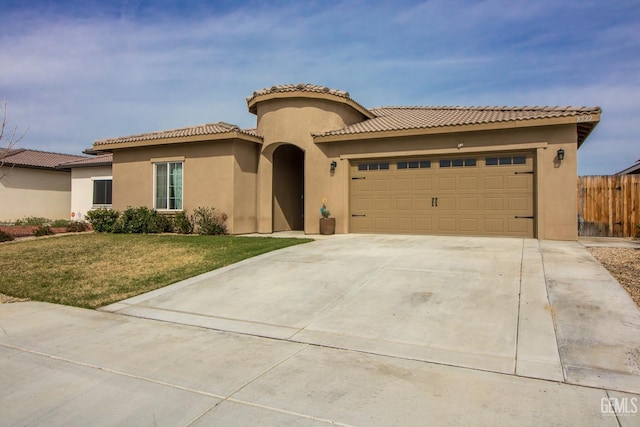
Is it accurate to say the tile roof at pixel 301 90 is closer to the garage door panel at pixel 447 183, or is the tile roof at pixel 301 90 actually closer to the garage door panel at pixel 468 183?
the garage door panel at pixel 447 183

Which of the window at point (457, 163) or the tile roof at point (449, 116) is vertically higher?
the tile roof at point (449, 116)

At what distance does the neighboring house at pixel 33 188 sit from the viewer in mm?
21812

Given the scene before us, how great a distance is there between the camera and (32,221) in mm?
21250

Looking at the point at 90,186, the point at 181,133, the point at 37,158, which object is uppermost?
the point at 37,158

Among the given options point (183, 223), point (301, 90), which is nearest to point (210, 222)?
point (183, 223)

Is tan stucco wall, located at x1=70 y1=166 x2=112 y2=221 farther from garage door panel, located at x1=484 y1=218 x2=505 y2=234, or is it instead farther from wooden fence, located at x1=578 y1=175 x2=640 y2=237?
wooden fence, located at x1=578 y1=175 x2=640 y2=237

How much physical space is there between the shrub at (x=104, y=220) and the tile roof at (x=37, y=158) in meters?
8.80

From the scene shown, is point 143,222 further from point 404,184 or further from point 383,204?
point 404,184

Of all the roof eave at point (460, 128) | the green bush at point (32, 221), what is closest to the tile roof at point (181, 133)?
the roof eave at point (460, 128)

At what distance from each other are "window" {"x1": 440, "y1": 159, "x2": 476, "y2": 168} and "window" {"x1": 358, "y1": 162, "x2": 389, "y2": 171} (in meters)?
1.82

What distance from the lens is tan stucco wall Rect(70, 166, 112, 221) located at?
21578 millimetres

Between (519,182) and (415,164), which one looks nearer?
(519,182)

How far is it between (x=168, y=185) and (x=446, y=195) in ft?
34.0

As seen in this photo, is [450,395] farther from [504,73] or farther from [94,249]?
[504,73]
